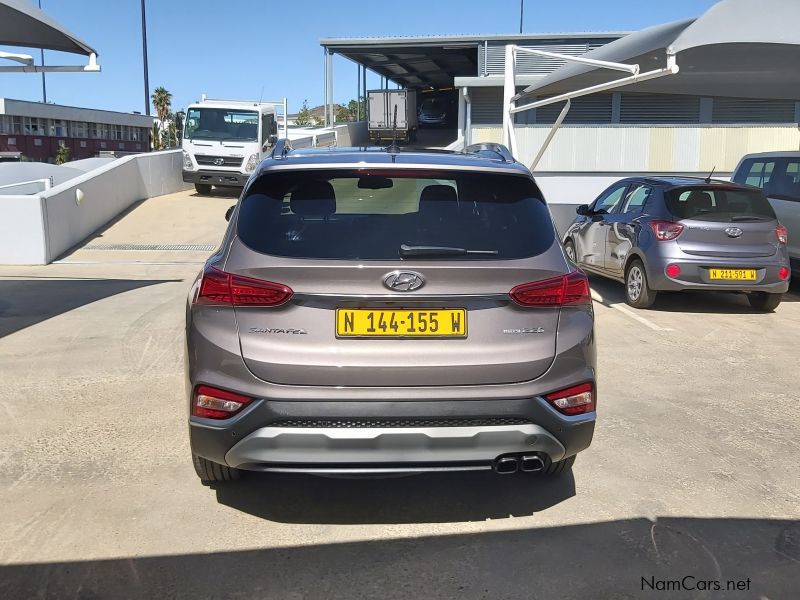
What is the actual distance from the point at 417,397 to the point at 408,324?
30cm

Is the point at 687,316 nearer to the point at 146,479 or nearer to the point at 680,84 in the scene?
the point at 146,479

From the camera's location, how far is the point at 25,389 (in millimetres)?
5797

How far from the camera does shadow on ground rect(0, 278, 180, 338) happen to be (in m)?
8.58

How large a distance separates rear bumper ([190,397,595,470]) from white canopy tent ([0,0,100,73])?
415 inches

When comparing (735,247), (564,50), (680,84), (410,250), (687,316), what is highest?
(564,50)

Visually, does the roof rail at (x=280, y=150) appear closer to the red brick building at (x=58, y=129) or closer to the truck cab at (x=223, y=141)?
the truck cab at (x=223, y=141)

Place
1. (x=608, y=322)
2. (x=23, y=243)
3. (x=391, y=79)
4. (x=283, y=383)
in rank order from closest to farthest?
1. (x=283, y=383)
2. (x=608, y=322)
3. (x=23, y=243)
4. (x=391, y=79)

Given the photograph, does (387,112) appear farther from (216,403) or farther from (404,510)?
(216,403)

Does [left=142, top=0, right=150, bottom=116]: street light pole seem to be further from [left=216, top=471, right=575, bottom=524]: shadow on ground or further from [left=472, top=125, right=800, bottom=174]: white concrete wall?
[left=216, top=471, right=575, bottom=524]: shadow on ground

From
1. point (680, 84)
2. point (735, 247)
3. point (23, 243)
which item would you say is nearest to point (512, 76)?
point (680, 84)

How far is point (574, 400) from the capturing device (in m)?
3.39

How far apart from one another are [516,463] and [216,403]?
51.1 inches

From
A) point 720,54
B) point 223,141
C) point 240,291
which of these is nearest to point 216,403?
point 240,291

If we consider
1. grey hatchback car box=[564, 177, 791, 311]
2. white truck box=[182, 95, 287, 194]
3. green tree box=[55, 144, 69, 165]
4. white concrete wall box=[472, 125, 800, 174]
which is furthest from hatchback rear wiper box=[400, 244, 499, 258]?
green tree box=[55, 144, 69, 165]
